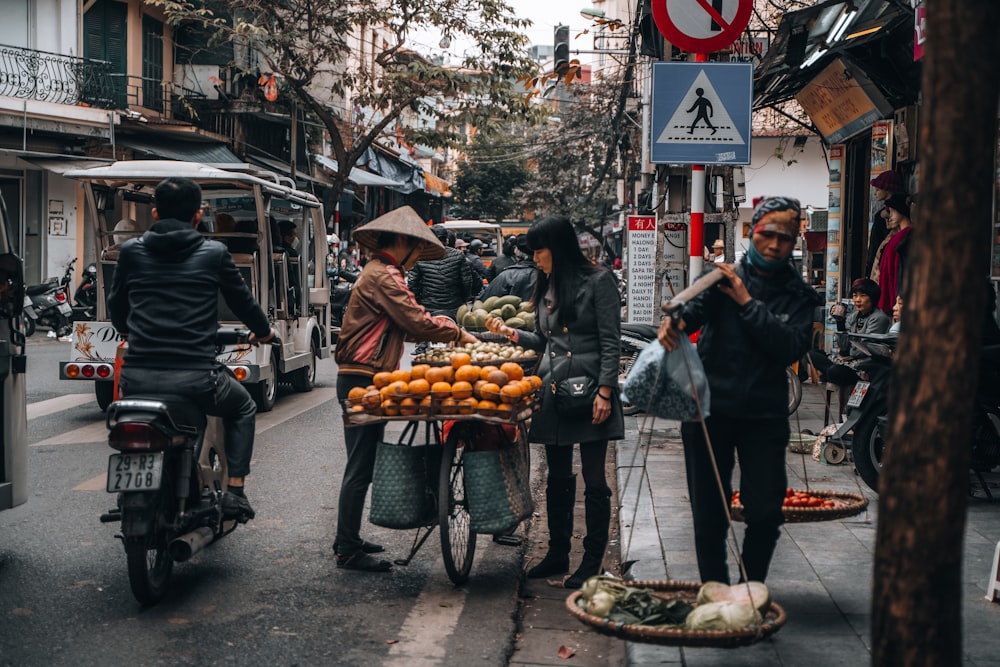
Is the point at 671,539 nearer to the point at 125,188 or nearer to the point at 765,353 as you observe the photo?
the point at 765,353

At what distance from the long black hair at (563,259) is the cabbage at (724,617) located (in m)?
1.94

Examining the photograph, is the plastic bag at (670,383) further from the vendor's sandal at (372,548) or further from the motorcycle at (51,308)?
the motorcycle at (51,308)

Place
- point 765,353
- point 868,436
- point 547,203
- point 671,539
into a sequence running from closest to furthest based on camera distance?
point 765,353
point 671,539
point 868,436
point 547,203

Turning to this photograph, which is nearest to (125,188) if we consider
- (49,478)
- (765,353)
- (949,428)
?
(49,478)

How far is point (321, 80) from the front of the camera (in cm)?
3375

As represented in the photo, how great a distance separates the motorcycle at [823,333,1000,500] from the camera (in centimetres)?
700

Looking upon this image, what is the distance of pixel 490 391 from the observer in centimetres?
515

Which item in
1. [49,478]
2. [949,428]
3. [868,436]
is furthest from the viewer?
[49,478]

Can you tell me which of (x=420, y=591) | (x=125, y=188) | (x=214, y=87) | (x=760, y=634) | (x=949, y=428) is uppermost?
(x=214, y=87)

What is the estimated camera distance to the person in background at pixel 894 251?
851 cm

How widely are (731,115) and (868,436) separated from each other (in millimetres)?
2328

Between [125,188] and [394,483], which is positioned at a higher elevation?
[125,188]

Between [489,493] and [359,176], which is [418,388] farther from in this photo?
[359,176]

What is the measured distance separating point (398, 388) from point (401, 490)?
21.8 inches
